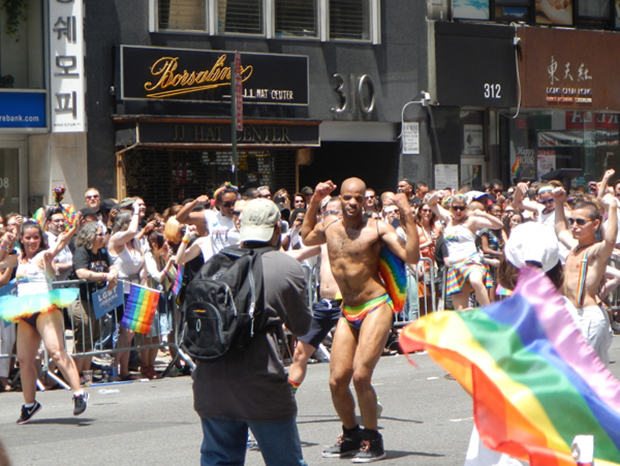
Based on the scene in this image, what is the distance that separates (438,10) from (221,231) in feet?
39.8

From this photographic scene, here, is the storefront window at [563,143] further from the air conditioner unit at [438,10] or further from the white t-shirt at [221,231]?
the white t-shirt at [221,231]

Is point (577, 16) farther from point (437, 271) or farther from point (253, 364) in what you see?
point (253, 364)

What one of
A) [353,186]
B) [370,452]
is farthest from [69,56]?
[370,452]

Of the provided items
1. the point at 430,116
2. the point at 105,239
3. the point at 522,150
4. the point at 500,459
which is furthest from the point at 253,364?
the point at 522,150

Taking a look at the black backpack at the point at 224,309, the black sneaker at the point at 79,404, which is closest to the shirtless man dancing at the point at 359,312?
the black backpack at the point at 224,309

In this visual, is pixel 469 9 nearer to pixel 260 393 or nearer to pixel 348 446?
pixel 348 446

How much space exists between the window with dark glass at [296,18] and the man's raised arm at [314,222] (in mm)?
12102

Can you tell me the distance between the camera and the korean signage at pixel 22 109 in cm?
1659

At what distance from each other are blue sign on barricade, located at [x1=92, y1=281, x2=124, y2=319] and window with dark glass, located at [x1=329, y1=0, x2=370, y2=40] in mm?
10526

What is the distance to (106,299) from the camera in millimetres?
10531

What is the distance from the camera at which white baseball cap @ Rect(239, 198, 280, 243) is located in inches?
197

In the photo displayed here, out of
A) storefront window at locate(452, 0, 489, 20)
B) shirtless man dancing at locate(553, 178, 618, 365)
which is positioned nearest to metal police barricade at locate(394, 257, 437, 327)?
shirtless man dancing at locate(553, 178, 618, 365)

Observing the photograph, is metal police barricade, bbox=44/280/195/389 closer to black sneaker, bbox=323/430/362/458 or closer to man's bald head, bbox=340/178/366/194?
black sneaker, bbox=323/430/362/458

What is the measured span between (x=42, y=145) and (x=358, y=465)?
11.8 meters
